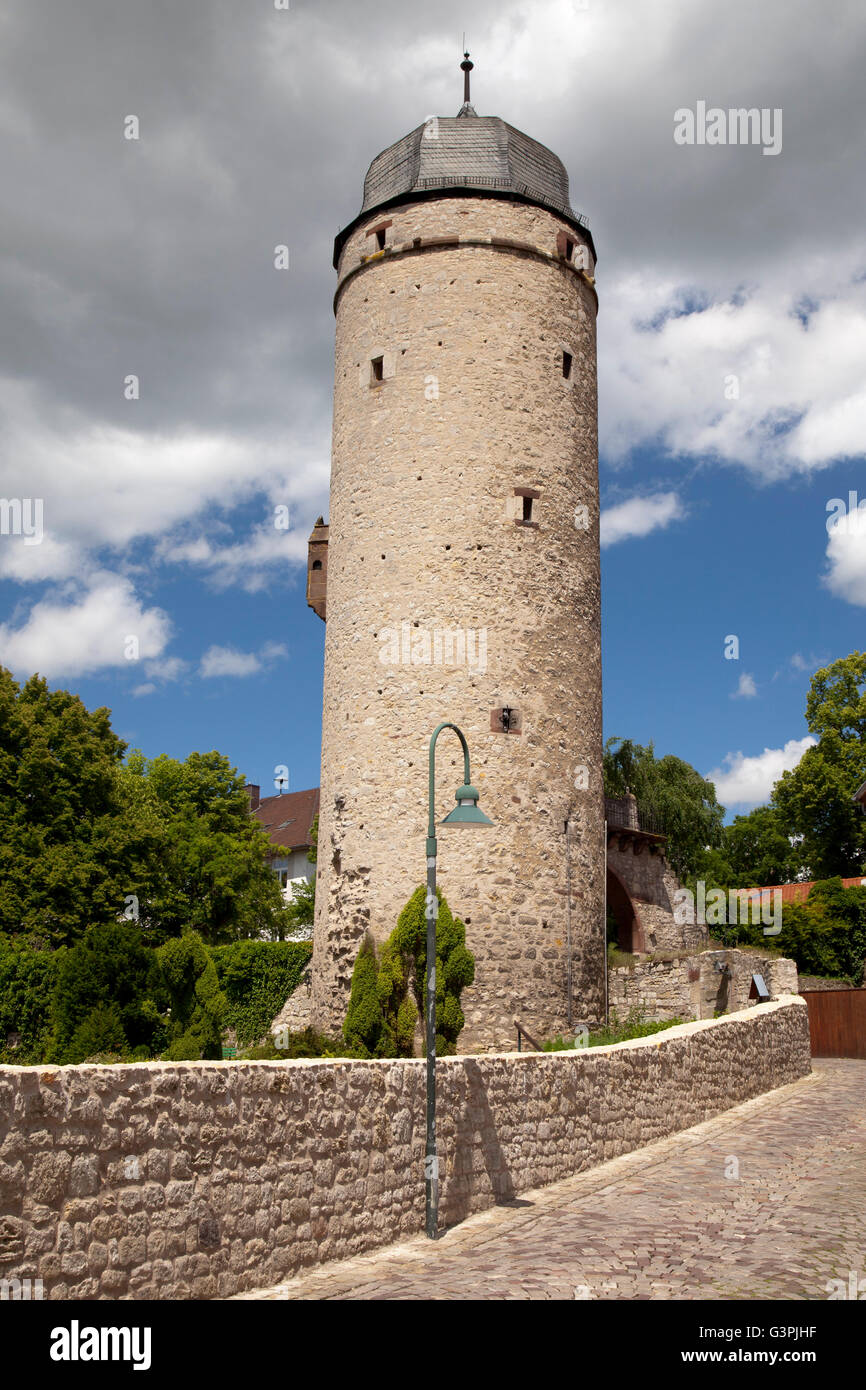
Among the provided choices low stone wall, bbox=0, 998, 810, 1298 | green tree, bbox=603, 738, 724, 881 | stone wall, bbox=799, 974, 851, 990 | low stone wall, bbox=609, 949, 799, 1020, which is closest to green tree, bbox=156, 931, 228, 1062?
low stone wall, bbox=0, 998, 810, 1298

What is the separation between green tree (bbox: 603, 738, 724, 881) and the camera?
115ft

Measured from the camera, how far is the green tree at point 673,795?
35.1m

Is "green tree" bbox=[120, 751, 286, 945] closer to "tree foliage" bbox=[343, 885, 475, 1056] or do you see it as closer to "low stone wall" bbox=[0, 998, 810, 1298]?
"tree foliage" bbox=[343, 885, 475, 1056]

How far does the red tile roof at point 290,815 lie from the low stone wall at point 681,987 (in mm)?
34318

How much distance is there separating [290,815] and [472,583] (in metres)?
46.2

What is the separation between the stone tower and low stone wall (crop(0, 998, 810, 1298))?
18.9 feet

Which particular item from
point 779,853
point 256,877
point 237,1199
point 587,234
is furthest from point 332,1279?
point 779,853

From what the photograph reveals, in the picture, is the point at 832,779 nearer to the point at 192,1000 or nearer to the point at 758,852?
the point at 758,852

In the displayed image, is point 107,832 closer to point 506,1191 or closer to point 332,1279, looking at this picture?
point 506,1191

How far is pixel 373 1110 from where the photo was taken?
731 centimetres

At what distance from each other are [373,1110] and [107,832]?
68.1 ft

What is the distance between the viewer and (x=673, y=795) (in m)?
35.4

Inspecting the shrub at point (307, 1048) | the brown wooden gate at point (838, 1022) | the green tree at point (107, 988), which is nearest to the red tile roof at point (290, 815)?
the brown wooden gate at point (838, 1022)

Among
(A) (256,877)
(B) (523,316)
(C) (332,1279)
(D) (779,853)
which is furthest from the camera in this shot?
(D) (779,853)
